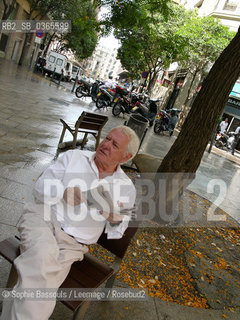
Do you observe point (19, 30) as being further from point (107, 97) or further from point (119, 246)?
point (119, 246)

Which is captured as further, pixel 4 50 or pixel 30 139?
pixel 4 50

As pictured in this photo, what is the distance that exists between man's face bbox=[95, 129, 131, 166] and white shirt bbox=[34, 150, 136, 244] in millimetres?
85

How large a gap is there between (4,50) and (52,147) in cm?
2552

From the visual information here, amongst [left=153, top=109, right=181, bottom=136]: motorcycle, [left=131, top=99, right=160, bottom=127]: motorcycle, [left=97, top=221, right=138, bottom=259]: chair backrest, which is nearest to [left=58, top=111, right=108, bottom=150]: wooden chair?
[left=97, top=221, right=138, bottom=259]: chair backrest

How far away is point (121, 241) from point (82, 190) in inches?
21.2

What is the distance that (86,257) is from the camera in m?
2.16

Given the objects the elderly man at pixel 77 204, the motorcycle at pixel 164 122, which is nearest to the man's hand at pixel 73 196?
the elderly man at pixel 77 204

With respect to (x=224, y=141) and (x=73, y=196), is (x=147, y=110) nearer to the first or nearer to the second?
(x=224, y=141)

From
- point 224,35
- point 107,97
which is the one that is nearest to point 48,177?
point 107,97

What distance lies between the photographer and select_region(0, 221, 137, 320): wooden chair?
182 centimetres

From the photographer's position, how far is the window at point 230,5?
23656 millimetres

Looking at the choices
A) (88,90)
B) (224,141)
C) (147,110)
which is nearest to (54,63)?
(88,90)

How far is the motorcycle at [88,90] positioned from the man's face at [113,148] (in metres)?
16.0

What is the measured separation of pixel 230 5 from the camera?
942 inches
